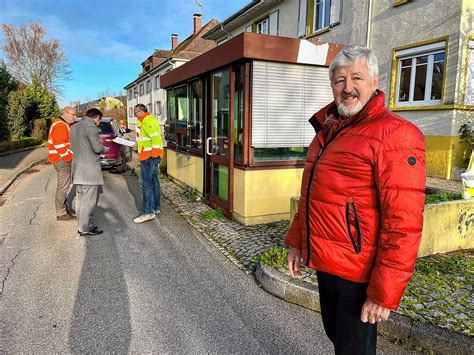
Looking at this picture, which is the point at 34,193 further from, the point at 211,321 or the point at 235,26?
the point at 235,26

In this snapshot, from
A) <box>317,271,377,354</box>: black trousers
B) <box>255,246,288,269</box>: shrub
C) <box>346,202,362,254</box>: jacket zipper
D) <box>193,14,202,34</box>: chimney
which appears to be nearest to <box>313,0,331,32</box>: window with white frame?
<box>255,246,288,269</box>: shrub

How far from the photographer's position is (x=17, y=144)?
60.0 feet

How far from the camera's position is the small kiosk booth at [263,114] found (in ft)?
18.5

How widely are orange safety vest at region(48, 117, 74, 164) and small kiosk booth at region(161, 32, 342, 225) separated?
282 centimetres

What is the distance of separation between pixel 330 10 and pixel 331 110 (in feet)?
44.4

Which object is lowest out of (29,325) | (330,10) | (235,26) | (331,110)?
(29,325)

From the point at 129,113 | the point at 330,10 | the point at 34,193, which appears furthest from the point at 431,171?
the point at 129,113

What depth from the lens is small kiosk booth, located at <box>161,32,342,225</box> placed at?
564 centimetres

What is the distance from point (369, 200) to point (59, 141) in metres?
6.27

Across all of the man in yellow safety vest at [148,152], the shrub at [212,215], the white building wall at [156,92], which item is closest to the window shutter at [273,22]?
the white building wall at [156,92]

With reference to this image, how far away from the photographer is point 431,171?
985cm

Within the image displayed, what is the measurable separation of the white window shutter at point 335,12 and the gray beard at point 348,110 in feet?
42.4

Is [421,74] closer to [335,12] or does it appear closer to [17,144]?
[335,12]

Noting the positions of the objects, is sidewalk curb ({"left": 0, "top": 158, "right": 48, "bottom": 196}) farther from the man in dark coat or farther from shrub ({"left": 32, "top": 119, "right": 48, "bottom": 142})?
shrub ({"left": 32, "top": 119, "right": 48, "bottom": 142})
